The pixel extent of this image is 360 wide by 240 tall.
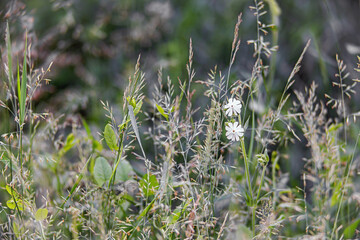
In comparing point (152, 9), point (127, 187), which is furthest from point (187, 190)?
point (152, 9)

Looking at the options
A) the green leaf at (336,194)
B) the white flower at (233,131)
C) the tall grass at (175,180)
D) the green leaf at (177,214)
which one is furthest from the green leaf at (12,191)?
the green leaf at (336,194)

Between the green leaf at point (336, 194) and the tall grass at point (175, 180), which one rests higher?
the tall grass at point (175, 180)

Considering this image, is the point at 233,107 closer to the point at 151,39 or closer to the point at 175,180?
the point at 175,180

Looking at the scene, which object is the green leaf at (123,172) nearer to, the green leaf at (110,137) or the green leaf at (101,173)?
the green leaf at (101,173)

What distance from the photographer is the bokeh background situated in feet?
6.88

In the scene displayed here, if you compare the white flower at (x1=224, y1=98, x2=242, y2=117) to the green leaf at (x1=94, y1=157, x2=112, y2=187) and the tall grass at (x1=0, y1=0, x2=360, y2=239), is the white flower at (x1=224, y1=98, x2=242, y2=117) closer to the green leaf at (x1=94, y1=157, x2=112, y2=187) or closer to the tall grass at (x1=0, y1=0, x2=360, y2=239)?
Result: the tall grass at (x1=0, y1=0, x2=360, y2=239)

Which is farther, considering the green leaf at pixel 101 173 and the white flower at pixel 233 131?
the green leaf at pixel 101 173

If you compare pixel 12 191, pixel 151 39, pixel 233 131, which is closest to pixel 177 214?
pixel 233 131

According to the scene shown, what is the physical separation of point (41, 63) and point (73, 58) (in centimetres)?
19

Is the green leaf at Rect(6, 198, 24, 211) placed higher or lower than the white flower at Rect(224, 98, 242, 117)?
lower

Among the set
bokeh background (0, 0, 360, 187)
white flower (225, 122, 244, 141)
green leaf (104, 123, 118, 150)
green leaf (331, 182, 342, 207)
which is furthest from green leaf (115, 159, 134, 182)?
bokeh background (0, 0, 360, 187)

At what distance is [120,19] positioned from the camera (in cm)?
245

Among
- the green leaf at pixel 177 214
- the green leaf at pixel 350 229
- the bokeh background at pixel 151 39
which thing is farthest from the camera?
the bokeh background at pixel 151 39

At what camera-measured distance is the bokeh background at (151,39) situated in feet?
6.88
